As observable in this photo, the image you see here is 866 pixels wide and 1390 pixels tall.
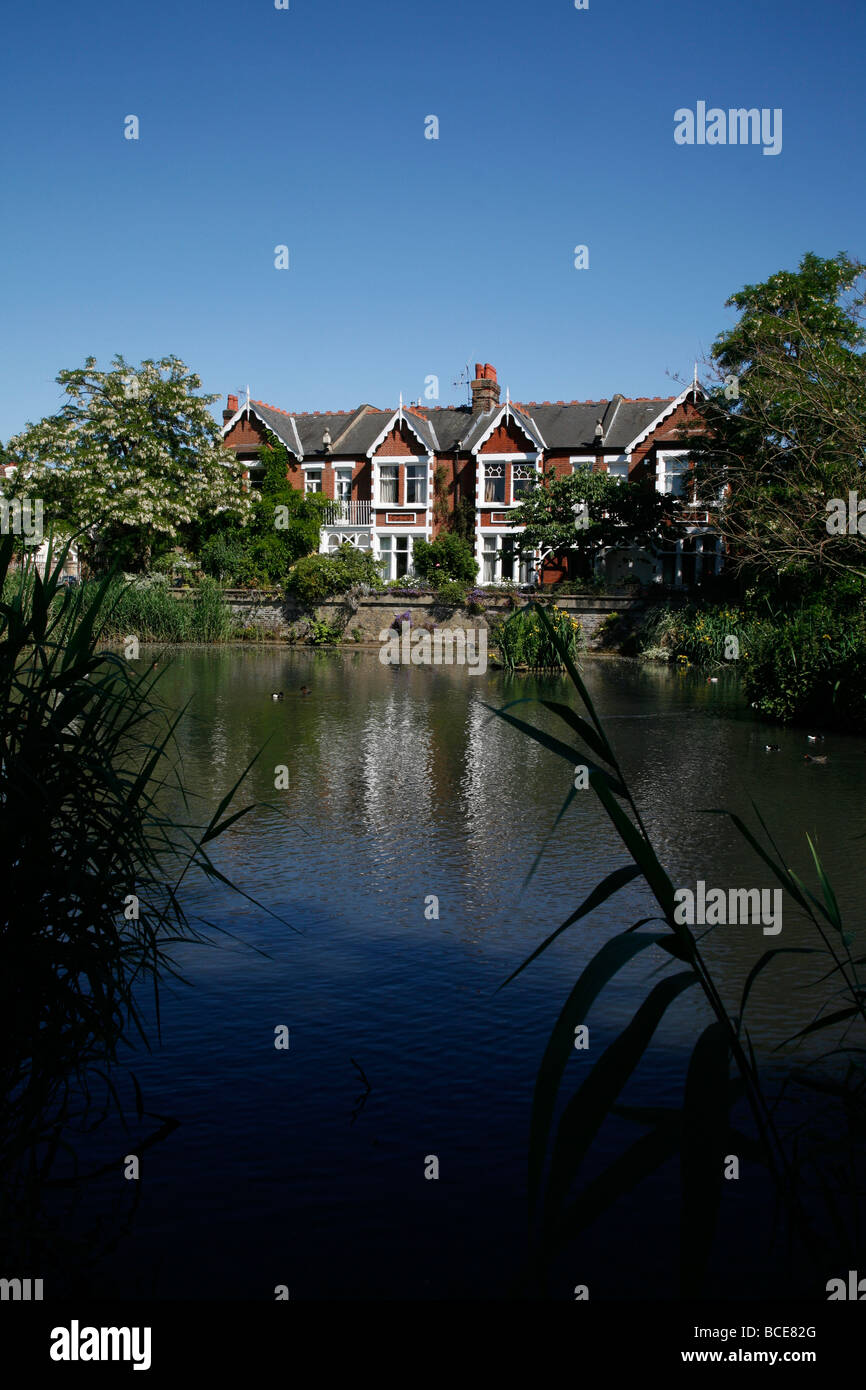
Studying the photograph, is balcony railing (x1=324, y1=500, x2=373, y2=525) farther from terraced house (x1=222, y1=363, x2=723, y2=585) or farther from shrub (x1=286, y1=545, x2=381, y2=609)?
shrub (x1=286, y1=545, x2=381, y2=609)

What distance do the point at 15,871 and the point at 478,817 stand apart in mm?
8062

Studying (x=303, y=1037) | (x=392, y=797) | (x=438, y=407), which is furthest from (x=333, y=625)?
(x=303, y=1037)

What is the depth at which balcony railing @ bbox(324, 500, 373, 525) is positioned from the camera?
52.6 metres

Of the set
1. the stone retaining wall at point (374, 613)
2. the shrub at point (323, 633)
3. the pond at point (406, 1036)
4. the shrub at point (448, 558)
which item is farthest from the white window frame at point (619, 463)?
the pond at point (406, 1036)

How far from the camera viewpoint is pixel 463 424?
2073 inches

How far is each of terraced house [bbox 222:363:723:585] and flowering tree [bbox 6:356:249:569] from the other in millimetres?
5274

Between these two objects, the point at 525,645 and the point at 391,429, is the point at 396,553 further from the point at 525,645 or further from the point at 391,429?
the point at 525,645

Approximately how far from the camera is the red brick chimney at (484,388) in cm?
5253

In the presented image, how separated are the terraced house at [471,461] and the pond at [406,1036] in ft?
113

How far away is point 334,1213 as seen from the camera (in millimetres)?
4383

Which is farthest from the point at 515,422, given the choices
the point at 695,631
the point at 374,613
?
the point at 695,631

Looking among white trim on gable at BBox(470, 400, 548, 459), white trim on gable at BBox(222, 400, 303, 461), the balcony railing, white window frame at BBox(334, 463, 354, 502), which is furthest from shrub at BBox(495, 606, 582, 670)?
white trim on gable at BBox(222, 400, 303, 461)

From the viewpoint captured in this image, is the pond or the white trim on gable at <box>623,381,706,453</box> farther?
the white trim on gable at <box>623,381,706,453</box>

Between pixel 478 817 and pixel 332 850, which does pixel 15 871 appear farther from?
pixel 478 817
